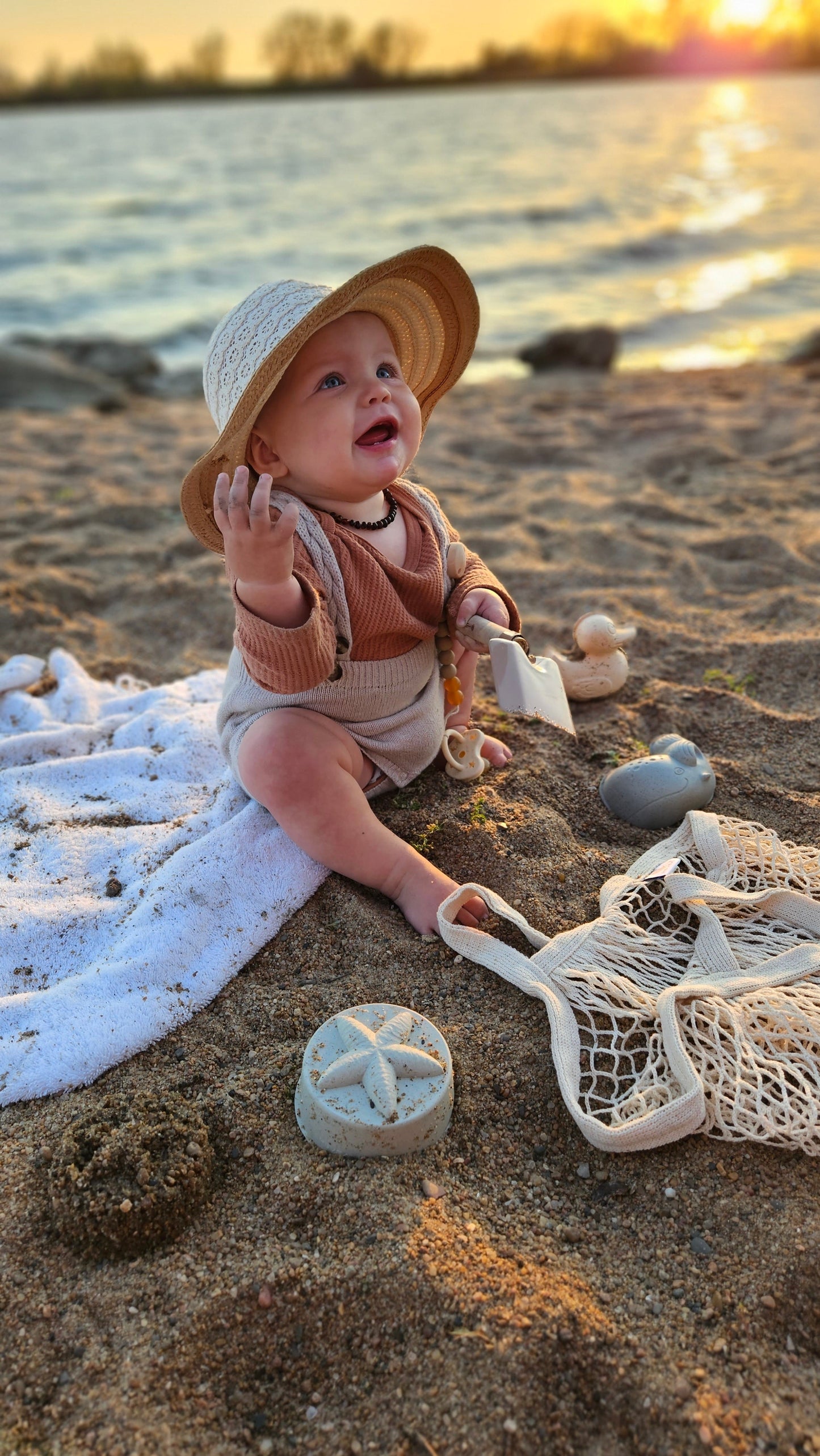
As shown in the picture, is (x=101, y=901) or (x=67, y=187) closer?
(x=101, y=901)

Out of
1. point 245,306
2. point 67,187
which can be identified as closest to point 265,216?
point 67,187

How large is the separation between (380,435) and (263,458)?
0.83 ft

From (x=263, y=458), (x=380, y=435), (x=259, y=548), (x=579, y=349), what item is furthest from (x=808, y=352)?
(x=259, y=548)

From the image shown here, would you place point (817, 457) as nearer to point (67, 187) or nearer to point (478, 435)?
point (478, 435)

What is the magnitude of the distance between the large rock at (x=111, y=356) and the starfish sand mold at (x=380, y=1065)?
688 cm

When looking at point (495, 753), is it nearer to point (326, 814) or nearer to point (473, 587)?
point (473, 587)

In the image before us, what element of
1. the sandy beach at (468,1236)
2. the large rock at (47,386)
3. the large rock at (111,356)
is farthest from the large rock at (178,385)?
the sandy beach at (468,1236)

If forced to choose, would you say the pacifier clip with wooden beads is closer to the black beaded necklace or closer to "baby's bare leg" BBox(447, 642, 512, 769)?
"baby's bare leg" BBox(447, 642, 512, 769)

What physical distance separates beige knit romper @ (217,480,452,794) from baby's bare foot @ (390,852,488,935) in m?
0.35

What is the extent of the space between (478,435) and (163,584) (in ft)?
8.08

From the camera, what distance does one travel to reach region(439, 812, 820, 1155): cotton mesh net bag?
172cm

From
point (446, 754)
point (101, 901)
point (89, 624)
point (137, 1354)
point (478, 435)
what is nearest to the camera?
point (137, 1354)

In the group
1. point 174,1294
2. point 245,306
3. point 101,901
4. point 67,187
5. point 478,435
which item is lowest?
point 67,187

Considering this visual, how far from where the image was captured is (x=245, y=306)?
223cm
